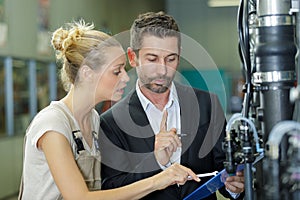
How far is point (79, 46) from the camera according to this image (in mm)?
1843

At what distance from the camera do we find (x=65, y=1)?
9070mm

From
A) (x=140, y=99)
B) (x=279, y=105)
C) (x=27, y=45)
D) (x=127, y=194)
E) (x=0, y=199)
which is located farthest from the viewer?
(x=27, y=45)

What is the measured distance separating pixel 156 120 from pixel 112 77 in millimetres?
250

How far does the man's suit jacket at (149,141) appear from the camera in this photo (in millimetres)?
1830

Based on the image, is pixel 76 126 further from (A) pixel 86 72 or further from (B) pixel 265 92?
(B) pixel 265 92

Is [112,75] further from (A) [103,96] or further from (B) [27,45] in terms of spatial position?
(B) [27,45]

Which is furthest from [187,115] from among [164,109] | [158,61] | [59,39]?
[59,39]

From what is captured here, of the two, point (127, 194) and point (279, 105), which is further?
point (127, 194)

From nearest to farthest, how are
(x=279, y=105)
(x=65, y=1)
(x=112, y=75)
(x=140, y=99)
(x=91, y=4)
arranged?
(x=279, y=105), (x=112, y=75), (x=140, y=99), (x=65, y=1), (x=91, y=4)

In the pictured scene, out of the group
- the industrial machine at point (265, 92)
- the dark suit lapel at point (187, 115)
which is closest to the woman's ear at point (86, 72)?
the dark suit lapel at point (187, 115)

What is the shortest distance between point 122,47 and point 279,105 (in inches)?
32.9

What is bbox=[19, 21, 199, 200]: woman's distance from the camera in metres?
1.65

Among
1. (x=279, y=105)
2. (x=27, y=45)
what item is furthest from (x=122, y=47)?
(x=27, y=45)

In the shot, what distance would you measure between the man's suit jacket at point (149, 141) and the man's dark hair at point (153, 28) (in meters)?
0.21
